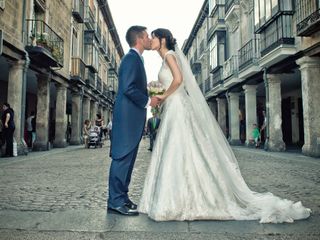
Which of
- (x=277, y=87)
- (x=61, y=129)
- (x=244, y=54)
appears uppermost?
(x=244, y=54)

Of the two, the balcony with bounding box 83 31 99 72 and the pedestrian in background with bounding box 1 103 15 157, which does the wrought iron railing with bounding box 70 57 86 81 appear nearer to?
the balcony with bounding box 83 31 99 72

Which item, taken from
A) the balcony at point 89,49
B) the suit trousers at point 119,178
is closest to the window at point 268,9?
the balcony at point 89,49

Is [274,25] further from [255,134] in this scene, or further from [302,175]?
[302,175]

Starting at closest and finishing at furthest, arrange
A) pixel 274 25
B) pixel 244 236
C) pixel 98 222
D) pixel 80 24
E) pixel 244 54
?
pixel 244 236
pixel 98 222
pixel 274 25
pixel 244 54
pixel 80 24

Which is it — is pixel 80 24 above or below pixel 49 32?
above

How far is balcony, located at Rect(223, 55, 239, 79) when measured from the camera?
1867 cm

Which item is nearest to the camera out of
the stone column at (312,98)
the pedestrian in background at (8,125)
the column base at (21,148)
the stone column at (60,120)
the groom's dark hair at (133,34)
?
the groom's dark hair at (133,34)

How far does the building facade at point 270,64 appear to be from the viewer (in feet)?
37.7

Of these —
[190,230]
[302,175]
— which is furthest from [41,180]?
[302,175]

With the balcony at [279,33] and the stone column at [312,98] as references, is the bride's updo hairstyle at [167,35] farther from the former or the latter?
the balcony at [279,33]

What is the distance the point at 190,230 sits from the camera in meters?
2.64

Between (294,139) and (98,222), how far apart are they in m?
21.9

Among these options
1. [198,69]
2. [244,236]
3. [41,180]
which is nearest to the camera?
[244,236]

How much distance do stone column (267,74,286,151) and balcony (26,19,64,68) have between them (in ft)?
32.7
